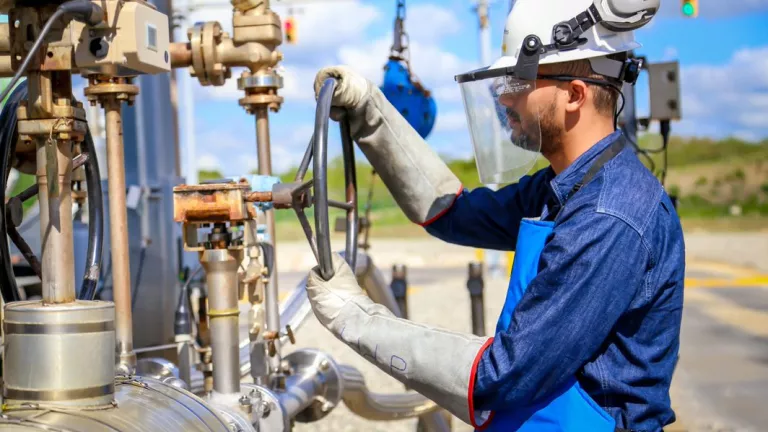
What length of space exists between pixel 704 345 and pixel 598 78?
814 centimetres

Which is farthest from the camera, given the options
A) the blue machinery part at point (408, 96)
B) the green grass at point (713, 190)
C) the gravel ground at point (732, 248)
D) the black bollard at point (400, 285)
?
the green grass at point (713, 190)

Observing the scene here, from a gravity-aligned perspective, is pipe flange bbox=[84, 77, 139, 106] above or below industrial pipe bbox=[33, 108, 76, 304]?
above

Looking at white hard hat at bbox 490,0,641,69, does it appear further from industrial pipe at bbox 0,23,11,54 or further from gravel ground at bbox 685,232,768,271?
gravel ground at bbox 685,232,768,271

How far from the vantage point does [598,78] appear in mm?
2332

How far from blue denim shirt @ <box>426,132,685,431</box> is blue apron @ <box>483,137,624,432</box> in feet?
0.10

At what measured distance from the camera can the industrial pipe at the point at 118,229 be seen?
275 cm

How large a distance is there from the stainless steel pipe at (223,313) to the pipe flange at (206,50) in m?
0.78

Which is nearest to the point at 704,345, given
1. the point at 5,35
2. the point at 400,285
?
the point at 400,285

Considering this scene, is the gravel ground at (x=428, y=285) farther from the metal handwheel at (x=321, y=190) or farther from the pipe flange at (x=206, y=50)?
the metal handwheel at (x=321, y=190)

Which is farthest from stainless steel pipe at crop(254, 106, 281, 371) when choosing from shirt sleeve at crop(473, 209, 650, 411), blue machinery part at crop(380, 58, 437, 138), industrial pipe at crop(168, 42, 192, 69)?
shirt sleeve at crop(473, 209, 650, 411)

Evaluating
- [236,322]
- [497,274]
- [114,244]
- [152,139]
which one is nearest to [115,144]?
[114,244]

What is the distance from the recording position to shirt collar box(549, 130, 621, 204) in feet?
7.49

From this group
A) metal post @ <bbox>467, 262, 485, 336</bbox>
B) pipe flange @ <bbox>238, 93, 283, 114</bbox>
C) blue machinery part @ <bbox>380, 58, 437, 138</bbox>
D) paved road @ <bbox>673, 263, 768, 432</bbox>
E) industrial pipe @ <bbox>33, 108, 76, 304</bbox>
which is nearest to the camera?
industrial pipe @ <bbox>33, 108, 76, 304</bbox>

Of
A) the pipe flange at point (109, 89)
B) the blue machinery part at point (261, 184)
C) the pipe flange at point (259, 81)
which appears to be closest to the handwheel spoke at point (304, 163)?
the blue machinery part at point (261, 184)
